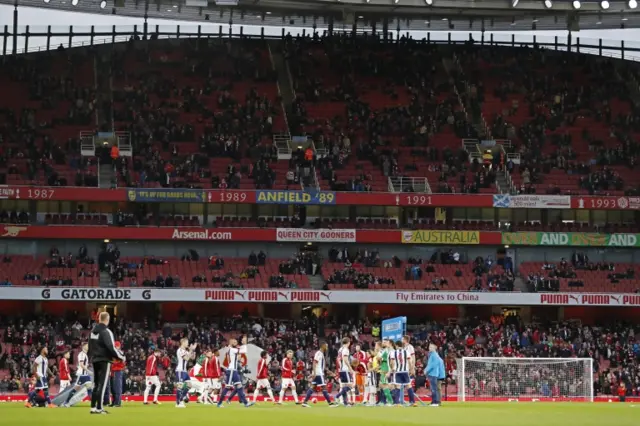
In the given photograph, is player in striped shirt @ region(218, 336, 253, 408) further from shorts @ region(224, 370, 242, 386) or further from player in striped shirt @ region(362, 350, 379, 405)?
player in striped shirt @ region(362, 350, 379, 405)

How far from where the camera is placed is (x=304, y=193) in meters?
61.6

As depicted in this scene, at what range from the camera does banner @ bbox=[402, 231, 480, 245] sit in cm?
6197

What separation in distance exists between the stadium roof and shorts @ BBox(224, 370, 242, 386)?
33364 millimetres

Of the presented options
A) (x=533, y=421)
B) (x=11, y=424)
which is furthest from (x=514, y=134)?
(x=11, y=424)

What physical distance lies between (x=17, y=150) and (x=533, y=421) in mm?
46894

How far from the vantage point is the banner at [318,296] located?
55906mm

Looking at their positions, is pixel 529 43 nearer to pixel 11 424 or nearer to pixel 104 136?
pixel 104 136

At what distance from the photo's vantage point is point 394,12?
6738 centimetres

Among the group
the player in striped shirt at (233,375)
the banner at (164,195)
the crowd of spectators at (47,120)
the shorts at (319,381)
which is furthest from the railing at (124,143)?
the shorts at (319,381)

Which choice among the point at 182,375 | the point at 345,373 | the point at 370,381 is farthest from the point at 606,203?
the point at 182,375

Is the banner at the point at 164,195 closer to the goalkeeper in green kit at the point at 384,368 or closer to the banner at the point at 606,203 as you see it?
the banner at the point at 606,203

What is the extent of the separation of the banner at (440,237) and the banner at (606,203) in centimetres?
595

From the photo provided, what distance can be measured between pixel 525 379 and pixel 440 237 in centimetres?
1925

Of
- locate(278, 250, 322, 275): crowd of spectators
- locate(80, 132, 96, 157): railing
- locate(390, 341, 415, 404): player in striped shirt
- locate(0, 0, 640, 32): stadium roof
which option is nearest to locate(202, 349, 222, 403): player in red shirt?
locate(390, 341, 415, 404): player in striped shirt
